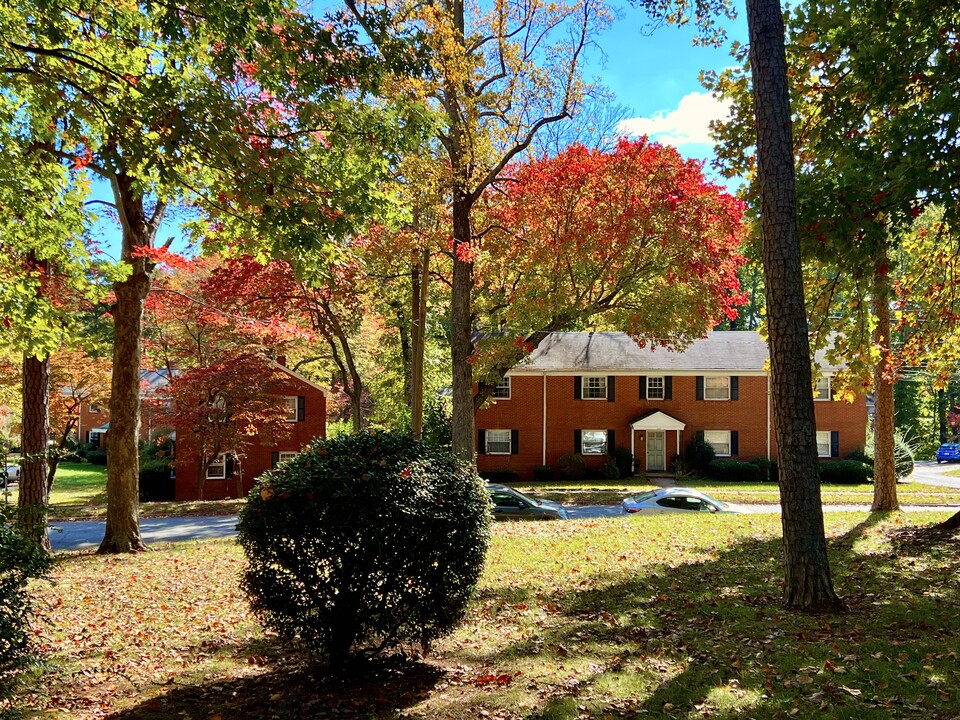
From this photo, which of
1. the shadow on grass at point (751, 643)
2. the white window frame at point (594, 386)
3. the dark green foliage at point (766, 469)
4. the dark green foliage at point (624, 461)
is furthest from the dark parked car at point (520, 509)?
the dark green foliage at point (766, 469)

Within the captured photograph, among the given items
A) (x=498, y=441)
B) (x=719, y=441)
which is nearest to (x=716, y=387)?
(x=719, y=441)

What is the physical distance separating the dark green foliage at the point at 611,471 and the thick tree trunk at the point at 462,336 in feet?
56.5

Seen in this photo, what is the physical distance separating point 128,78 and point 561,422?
28.6 meters

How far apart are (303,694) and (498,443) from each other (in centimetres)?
2892

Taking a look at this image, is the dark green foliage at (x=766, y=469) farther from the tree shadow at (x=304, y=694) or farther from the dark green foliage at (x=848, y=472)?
the tree shadow at (x=304, y=694)

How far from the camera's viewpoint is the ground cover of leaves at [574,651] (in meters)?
5.09

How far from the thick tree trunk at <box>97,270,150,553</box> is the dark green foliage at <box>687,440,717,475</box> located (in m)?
26.7

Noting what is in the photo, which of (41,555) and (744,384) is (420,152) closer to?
(41,555)

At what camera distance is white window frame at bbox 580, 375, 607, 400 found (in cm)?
3428

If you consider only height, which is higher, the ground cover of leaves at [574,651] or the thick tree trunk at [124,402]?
the thick tree trunk at [124,402]

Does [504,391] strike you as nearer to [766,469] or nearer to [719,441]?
[719,441]

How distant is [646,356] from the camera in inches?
1368

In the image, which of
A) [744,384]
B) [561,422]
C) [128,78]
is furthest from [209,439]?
[744,384]

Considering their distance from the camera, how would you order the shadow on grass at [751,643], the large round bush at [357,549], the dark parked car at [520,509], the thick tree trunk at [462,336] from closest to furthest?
the shadow on grass at [751,643]
the large round bush at [357,549]
the thick tree trunk at [462,336]
the dark parked car at [520,509]
